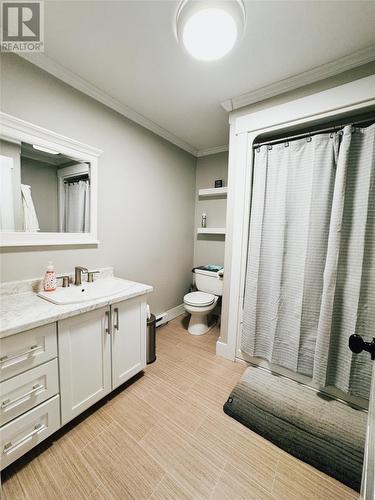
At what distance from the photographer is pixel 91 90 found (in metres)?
1.67

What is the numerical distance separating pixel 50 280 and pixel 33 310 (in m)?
0.38

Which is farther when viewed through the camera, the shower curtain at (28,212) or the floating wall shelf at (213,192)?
the floating wall shelf at (213,192)

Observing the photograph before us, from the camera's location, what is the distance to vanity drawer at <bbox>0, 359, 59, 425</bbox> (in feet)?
3.12

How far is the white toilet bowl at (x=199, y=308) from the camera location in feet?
7.60

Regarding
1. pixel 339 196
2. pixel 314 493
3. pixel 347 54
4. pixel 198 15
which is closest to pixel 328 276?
pixel 339 196

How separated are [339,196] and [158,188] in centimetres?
182

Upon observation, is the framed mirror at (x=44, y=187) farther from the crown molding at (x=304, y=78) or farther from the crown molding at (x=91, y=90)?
the crown molding at (x=304, y=78)

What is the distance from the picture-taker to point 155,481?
1017 millimetres

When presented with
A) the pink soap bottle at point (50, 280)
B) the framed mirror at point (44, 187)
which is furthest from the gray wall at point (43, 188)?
the pink soap bottle at point (50, 280)

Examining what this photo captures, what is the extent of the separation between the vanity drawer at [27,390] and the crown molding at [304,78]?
94.9 inches

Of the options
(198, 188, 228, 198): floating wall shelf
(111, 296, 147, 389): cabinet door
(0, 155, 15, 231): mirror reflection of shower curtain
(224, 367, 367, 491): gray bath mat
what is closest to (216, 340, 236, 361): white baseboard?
(224, 367, 367, 491): gray bath mat

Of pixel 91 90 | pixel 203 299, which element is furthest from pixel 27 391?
pixel 91 90

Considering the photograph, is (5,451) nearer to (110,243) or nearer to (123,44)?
(110,243)

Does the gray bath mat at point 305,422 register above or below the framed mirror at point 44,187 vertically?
below
